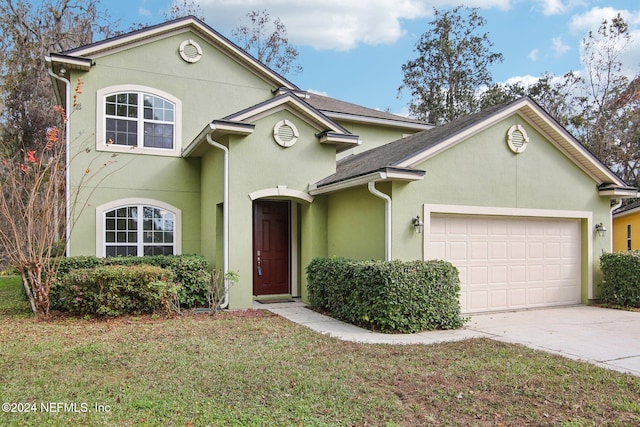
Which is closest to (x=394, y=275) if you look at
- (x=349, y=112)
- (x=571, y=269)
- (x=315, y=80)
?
(x=571, y=269)

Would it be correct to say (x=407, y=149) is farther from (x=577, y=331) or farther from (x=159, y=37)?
(x=159, y=37)

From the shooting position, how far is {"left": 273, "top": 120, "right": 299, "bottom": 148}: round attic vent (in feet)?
35.0

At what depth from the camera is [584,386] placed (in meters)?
5.09

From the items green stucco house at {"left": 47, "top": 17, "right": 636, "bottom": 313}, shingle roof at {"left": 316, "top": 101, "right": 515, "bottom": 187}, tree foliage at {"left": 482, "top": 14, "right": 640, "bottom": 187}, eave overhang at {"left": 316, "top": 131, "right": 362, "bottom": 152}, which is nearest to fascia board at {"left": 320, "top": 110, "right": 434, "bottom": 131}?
green stucco house at {"left": 47, "top": 17, "right": 636, "bottom": 313}

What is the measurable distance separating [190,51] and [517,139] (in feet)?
28.6

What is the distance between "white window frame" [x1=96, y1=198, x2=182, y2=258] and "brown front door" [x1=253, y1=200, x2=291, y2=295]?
209 cm

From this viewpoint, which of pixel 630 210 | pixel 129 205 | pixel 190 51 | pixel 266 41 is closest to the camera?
pixel 129 205

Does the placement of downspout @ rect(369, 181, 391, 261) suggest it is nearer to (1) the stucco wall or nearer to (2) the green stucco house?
(2) the green stucco house

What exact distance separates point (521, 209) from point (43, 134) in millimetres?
21045

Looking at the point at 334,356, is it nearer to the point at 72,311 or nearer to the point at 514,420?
the point at 514,420

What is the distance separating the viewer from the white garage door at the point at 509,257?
32.8 ft

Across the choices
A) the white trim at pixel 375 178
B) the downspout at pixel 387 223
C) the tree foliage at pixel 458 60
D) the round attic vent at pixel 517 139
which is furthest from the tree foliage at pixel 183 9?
the downspout at pixel 387 223

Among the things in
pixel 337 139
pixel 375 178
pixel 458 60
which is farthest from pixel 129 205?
pixel 458 60

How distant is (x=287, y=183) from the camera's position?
1084cm
